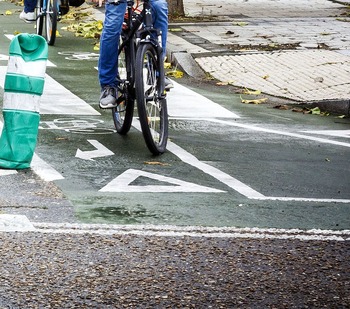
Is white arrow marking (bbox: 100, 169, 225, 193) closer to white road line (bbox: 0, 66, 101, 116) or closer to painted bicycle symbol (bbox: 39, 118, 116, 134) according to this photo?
painted bicycle symbol (bbox: 39, 118, 116, 134)

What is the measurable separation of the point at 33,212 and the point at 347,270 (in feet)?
6.04

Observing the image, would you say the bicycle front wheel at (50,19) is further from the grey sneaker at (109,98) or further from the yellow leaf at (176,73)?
the grey sneaker at (109,98)

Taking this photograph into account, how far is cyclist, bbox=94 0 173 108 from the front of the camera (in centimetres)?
804

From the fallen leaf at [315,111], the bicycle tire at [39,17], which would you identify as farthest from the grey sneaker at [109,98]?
the bicycle tire at [39,17]

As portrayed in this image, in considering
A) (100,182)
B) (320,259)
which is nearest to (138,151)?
(100,182)

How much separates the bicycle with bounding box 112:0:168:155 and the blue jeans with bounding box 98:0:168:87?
94mm

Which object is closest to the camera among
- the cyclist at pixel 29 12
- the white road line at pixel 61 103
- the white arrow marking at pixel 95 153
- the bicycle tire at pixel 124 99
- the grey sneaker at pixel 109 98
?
the white arrow marking at pixel 95 153

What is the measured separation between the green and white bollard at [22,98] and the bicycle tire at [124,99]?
99 cm

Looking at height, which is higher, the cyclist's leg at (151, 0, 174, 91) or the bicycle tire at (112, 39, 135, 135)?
the cyclist's leg at (151, 0, 174, 91)

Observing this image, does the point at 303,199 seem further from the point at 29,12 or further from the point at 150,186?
the point at 29,12

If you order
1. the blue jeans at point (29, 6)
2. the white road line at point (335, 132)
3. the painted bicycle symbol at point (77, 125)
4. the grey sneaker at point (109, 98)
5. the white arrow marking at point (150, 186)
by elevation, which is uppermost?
the grey sneaker at point (109, 98)

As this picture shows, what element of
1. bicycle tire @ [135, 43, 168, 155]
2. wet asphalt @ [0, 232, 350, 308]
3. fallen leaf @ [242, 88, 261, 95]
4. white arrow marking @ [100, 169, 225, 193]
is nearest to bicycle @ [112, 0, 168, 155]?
bicycle tire @ [135, 43, 168, 155]

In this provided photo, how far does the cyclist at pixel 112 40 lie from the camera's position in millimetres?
8039

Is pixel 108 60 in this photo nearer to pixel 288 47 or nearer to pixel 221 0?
pixel 288 47
